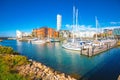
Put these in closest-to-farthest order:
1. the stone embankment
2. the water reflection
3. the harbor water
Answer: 1. the stone embankment
2. the harbor water
3. the water reflection

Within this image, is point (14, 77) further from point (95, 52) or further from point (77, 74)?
point (95, 52)

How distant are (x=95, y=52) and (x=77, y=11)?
2173 centimetres

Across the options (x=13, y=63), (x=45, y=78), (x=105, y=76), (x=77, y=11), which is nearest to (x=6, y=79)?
(x=45, y=78)

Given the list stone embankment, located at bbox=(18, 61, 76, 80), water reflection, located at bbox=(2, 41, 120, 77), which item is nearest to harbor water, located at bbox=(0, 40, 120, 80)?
water reflection, located at bbox=(2, 41, 120, 77)

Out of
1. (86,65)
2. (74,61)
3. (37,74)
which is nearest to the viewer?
(37,74)

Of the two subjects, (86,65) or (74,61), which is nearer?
(86,65)

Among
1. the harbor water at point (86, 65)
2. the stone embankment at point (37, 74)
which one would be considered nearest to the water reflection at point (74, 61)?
the harbor water at point (86, 65)

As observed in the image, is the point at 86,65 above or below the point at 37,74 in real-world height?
below

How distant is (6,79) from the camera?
10.8 meters

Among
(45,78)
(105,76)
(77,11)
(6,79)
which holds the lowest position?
(105,76)

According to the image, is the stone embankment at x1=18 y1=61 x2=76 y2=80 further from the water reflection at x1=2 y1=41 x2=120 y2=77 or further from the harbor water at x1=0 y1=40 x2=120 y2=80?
the water reflection at x1=2 y1=41 x2=120 y2=77

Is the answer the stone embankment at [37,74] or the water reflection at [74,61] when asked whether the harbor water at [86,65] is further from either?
the stone embankment at [37,74]

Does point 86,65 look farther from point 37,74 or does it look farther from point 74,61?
point 37,74

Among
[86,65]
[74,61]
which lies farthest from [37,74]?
[74,61]
